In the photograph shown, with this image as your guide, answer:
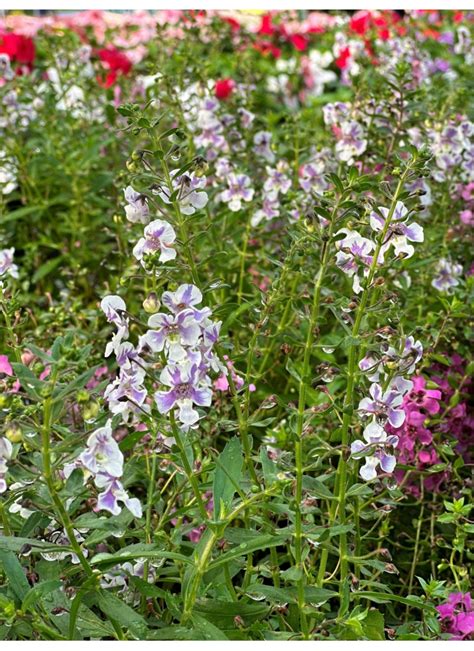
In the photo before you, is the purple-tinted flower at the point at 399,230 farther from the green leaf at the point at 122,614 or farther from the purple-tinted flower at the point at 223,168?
the purple-tinted flower at the point at 223,168

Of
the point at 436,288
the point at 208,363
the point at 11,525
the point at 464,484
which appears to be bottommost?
the point at 464,484

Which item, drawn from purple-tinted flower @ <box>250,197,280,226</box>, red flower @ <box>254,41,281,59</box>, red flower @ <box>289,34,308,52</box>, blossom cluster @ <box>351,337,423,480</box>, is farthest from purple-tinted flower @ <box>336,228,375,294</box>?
red flower @ <box>289,34,308,52</box>

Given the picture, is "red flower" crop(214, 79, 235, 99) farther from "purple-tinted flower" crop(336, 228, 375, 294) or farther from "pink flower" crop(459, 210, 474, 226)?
"purple-tinted flower" crop(336, 228, 375, 294)

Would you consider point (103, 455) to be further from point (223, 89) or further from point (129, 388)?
point (223, 89)

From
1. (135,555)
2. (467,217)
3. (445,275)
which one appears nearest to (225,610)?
(135,555)

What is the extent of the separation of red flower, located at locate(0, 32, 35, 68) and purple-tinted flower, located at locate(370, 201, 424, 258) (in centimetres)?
285

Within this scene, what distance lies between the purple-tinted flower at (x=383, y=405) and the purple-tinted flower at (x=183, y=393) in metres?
0.27

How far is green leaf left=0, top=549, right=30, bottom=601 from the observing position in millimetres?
1422

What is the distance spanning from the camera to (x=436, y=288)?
2357mm

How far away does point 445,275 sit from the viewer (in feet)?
7.58

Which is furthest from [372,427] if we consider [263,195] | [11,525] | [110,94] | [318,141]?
[110,94]

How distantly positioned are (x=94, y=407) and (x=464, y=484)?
104 centimetres
